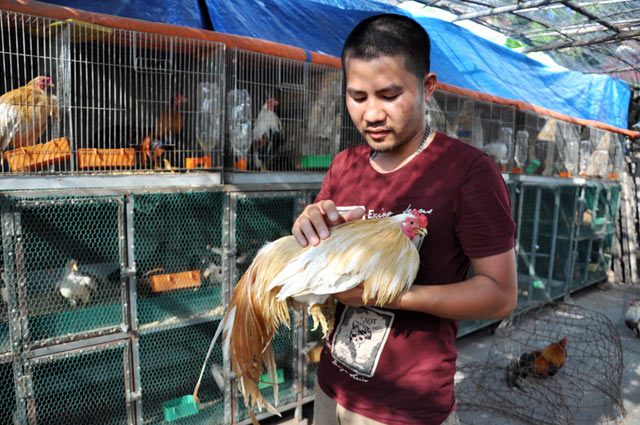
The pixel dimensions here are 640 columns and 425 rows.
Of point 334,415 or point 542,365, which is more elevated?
point 334,415

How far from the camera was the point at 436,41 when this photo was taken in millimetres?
7742

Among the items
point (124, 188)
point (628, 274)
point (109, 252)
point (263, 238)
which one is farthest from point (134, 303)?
point (628, 274)

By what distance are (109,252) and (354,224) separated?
1.91 meters

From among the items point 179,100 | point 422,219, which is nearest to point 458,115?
point 179,100

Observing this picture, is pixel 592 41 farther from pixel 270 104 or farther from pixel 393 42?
pixel 393 42

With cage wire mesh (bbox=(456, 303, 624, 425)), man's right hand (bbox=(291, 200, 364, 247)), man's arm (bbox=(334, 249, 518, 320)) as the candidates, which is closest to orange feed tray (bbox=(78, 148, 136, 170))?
man's right hand (bbox=(291, 200, 364, 247))

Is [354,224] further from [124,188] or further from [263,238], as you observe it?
[263,238]

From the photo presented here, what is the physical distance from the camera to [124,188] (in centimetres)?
269

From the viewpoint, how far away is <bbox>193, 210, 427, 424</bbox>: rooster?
Result: 1.27m

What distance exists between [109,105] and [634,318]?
258 inches

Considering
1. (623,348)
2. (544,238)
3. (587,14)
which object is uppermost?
(587,14)

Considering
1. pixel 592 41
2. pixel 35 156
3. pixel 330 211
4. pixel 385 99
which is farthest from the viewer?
pixel 592 41

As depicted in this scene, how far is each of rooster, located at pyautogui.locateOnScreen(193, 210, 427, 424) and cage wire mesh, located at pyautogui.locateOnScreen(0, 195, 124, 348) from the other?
4.96 ft

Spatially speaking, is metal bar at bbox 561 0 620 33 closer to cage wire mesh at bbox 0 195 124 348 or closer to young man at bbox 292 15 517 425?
young man at bbox 292 15 517 425
